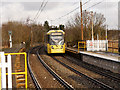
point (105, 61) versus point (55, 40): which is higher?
point (55, 40)

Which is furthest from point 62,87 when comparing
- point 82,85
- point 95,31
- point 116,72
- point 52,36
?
point 95,31

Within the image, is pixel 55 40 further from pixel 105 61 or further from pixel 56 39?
pixel 105 61

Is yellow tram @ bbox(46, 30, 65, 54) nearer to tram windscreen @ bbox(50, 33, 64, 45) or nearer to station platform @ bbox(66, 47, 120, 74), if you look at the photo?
tram windscreen @ bbox(50, 33, 64, 45)

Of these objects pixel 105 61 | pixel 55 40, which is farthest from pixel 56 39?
pixel 105 61

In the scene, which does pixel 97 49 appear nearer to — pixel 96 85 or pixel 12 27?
pixel 96 85

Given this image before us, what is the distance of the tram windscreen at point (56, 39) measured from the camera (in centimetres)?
2111

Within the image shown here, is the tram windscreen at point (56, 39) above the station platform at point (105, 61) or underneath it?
above

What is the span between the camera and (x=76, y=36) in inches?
1270

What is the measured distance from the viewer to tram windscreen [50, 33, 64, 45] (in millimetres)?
21109

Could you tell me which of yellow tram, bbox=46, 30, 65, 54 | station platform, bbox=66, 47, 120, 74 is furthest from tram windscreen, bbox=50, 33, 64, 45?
station platform, bbox=66, 47, 120, 74

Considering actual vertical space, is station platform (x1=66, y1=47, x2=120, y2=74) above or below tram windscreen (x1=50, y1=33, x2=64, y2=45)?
below

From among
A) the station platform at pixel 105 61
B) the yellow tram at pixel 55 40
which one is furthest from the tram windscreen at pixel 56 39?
the station platform at pixel 105 61

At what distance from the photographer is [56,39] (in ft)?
69.7

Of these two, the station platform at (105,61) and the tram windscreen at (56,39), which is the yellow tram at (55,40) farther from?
the station platform at (105,61)
